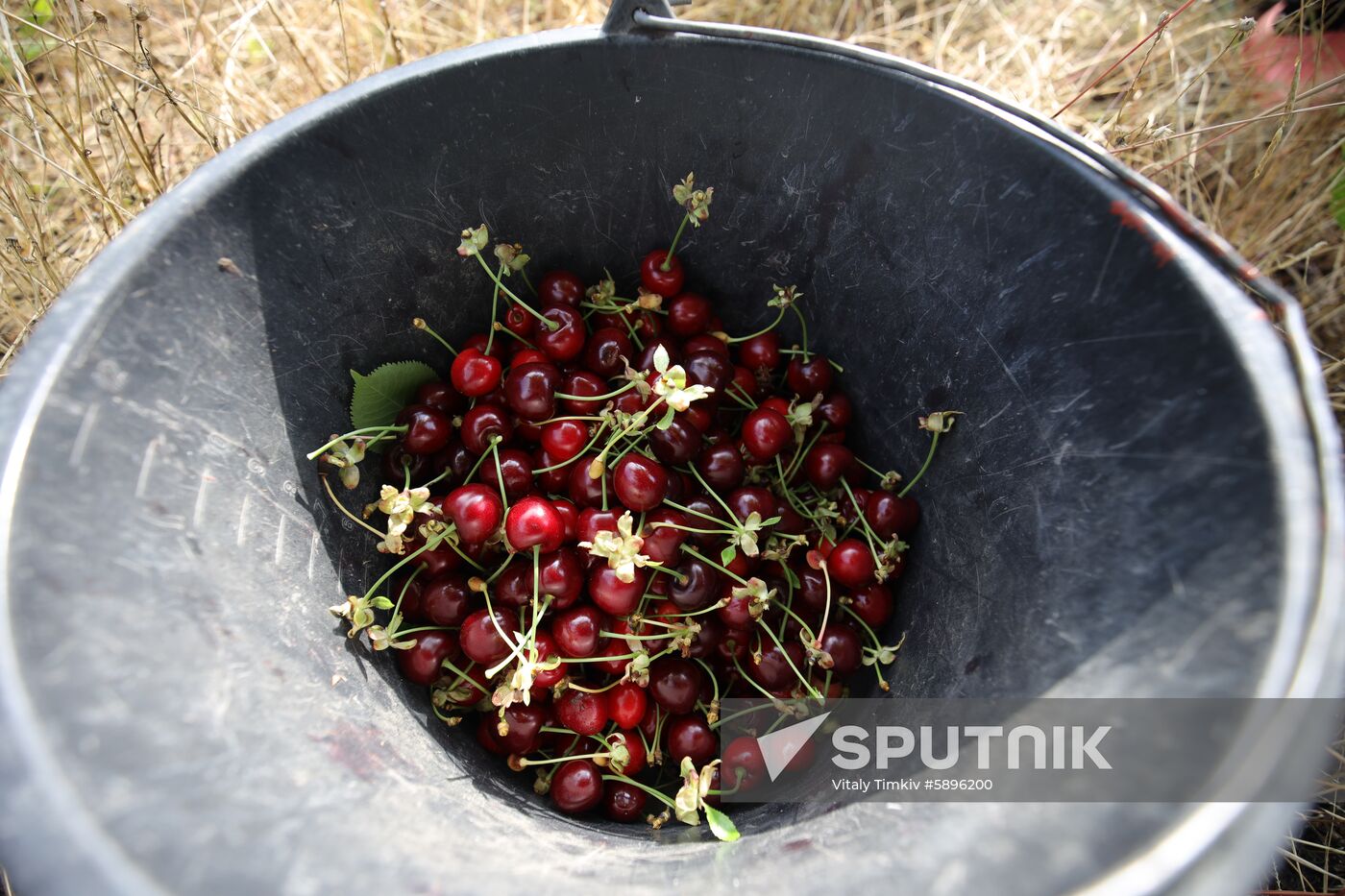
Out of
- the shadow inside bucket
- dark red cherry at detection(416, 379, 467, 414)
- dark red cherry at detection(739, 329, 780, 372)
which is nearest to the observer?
the shadow inside bucket

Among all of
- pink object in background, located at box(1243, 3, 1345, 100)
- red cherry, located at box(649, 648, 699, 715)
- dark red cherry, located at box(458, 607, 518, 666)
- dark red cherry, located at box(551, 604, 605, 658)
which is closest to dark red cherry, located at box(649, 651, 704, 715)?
red cherry, located at box(649, 648, 699, 715)

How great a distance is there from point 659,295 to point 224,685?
871 millimetres

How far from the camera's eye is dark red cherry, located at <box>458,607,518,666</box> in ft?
3.67

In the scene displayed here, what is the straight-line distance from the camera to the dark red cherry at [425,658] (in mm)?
1139

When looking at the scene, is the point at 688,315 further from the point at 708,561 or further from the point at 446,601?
the point at 446,601

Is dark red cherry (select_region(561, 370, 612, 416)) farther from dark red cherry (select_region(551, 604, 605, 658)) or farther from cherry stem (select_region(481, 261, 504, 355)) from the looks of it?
dark red cherry (select_region(551, 604, 605, 658))

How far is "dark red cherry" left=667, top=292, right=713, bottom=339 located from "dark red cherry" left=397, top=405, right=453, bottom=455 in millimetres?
421

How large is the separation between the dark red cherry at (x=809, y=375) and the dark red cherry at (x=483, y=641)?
0.65 metres

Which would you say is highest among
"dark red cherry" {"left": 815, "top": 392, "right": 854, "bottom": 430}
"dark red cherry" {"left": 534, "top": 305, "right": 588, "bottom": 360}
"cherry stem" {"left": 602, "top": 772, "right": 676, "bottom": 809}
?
"dark red cherry" {"left": 534, "top": 305, "right": 588, "bottom": 360}

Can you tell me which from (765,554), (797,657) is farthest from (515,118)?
(797,657)

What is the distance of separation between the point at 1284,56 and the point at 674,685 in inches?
87.5

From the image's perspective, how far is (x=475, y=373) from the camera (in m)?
1.28

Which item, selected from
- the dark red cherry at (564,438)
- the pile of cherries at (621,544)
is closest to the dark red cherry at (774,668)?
the pile of cherries at (621,544)

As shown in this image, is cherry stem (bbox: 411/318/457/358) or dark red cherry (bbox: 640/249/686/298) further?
dark red cherry (bbox: 640/249/686/298)
